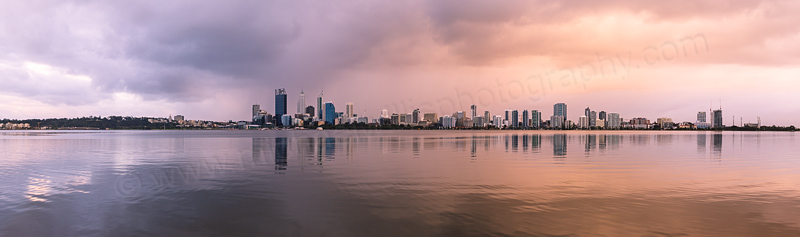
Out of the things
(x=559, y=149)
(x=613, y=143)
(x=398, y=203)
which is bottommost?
(x=613, y=143)

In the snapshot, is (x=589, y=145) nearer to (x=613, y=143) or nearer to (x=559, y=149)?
(x=613, y=143)

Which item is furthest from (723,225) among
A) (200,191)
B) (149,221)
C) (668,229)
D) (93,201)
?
(93,201)

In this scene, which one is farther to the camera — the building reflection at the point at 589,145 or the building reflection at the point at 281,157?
the building reflection at the point at 589,145

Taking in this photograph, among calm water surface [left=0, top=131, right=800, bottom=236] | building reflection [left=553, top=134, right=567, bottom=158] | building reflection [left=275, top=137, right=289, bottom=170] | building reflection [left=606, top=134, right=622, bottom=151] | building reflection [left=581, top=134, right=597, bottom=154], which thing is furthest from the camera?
building reflection [left=606, top=134, right=622, bottom=151]

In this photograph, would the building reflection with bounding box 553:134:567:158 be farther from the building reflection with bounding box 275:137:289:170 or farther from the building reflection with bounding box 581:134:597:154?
the building reflection with bounding box 275:137:289:170

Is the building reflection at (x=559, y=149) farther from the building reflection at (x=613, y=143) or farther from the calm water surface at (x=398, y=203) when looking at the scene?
the calm water surface at (x=398, y=203)

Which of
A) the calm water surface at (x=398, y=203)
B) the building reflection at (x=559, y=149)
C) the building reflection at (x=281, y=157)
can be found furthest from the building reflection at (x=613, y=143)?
the building reflection at (x=281, y=157)

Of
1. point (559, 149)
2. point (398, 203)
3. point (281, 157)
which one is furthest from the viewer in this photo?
point (559, 149)

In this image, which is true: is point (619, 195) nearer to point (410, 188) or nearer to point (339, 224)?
point (410, 188)

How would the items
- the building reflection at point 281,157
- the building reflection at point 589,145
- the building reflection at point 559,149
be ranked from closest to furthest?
1. the building reflection at point 281,157
2. the building reflection at point 559,149
3. the building reflection at point 589,145

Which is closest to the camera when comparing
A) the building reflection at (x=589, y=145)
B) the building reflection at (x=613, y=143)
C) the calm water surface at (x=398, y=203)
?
the calm water surface at (x=398, y=203)

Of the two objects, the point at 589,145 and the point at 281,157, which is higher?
the point at 281,157

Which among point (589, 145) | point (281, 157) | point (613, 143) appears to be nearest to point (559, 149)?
point (589, 145)

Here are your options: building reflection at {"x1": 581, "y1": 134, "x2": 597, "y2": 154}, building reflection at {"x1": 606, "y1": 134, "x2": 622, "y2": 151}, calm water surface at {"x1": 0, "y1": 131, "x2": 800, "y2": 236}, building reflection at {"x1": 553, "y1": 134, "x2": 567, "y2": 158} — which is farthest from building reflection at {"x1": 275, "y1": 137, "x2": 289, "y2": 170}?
building reflection at {"x1": 606, "y1": 134, "x2": 622, "y2": 151}
